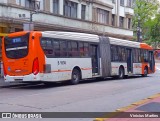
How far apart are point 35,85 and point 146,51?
14.0 m

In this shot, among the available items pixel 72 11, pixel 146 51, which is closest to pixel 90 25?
pixel 72 11

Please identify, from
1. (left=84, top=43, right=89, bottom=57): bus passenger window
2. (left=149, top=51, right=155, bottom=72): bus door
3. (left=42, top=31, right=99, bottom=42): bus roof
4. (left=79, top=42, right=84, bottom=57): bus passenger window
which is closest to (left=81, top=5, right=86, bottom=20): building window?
(left=149, top=51, right=155, bottom=72): bus door

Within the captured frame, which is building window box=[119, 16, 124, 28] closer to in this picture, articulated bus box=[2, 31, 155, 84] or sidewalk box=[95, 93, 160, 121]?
articulated bus box=[2, 31, 155, 84]

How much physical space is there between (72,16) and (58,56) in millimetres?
16374

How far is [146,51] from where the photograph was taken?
1278 inches

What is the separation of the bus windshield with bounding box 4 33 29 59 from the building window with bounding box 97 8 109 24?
75.3ft

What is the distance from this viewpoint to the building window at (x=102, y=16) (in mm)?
41744

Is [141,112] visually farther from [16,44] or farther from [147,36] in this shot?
[147,36]

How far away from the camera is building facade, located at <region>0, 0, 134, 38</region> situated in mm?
26714

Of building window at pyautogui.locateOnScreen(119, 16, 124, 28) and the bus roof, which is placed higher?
building window at pyautogui.locateOnScreen(119, 16, 124, 28)

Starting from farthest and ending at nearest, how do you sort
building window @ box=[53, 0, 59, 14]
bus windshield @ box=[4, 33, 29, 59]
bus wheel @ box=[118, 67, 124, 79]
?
building window @ box=[53, 0, 59, 14] → bus wheel @ box=[118, 67, 124, 79] → bus windshield @ box=[4, 33, 29, 59]

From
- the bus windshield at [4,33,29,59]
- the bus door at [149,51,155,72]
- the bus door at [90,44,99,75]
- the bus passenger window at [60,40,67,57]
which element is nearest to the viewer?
the bus windshield at [4,33,29,59]

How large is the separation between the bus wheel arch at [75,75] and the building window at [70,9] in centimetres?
1331

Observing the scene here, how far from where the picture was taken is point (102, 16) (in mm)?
42562
